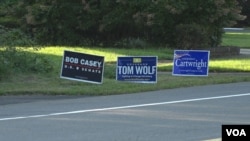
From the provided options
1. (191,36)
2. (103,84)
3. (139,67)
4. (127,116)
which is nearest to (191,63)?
(139,67)

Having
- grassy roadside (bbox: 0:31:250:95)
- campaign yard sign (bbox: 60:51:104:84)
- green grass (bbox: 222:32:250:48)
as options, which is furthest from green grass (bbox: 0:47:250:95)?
green grass (bbox: 222:32:250:48)

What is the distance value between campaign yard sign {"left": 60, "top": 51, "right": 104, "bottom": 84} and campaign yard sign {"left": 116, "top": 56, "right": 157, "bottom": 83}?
0.72m

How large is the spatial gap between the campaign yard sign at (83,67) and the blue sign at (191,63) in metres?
3.17

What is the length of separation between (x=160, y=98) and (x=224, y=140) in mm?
8684

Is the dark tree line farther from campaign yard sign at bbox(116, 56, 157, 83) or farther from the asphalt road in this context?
the asphalt road

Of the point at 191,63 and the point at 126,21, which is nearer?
the point at 191,63

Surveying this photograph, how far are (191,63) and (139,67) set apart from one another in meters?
2.41

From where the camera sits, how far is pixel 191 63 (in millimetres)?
19125

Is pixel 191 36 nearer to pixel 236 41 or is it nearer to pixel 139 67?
pixel 139 67

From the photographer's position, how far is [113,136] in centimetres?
898

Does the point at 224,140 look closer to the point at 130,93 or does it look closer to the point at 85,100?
the point at 85,100

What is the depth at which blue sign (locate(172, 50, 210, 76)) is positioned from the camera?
62.5 feet

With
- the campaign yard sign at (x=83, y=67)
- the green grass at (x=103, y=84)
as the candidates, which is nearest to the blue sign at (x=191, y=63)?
the green grass at (x=103, y=84)

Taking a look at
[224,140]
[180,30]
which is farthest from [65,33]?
[224,140]
